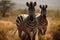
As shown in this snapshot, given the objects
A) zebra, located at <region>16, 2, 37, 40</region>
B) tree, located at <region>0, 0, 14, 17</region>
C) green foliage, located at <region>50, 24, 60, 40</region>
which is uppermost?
zebra, located at <region>16, 2, 37, 40</region>

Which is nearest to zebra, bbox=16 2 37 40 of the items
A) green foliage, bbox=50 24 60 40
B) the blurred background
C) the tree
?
the blurred background

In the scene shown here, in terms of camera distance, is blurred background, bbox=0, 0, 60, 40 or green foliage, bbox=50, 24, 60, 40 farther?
green foliage, bbox=50, 24, 60, 40

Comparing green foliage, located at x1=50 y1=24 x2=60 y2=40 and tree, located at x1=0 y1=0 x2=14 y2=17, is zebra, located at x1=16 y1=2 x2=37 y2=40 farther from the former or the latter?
tree, located at x1=0 y1=0 x2=14 y2=17

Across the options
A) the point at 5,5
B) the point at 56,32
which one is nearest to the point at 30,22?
the point at 56,32

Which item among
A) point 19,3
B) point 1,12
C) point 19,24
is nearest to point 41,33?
point 19,24

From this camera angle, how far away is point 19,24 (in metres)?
11.7

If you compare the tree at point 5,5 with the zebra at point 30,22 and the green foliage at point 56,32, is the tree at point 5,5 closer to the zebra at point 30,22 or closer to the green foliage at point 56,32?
the green foliage at point 56,32

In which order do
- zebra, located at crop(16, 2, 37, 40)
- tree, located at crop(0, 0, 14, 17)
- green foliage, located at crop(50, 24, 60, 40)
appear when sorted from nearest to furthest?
zebra, located at crop(16, 2, 37, 40)
green foliage, located at crop(50, 24, 60, 40)
tree, located at crop(0, 0, 14, 17)

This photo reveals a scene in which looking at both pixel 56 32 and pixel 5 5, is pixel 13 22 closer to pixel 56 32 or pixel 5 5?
pixel 56 32

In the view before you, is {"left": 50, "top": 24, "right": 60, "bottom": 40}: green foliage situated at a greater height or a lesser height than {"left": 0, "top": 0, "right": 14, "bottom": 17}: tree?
greater

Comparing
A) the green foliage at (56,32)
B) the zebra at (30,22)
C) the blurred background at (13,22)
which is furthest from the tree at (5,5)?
the zebra at (30,22)

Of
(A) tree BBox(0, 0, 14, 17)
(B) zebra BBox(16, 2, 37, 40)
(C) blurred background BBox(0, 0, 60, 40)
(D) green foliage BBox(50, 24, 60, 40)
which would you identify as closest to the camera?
(B) zebra BBox(16, 2, 37, 40)

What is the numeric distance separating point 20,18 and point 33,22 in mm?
1015

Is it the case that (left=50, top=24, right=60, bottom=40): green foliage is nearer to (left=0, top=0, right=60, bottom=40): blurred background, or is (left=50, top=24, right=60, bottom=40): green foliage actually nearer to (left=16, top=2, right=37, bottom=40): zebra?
(left=0, top=0, right=60, bottom=40): blurred background
